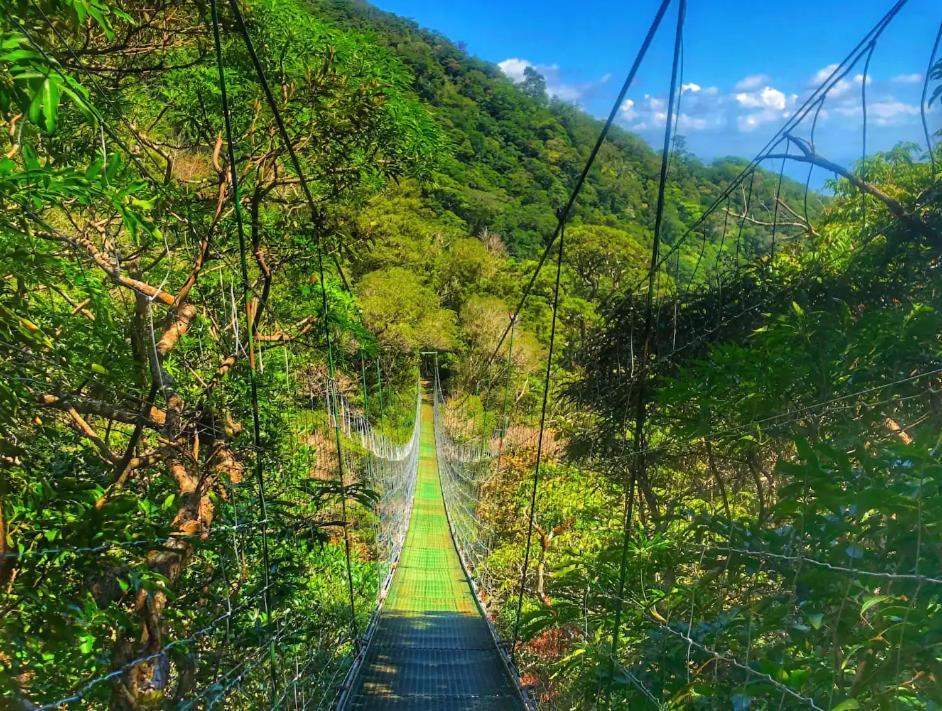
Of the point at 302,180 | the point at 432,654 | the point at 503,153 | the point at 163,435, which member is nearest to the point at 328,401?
the point at 163,435

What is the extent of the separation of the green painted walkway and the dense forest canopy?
0.14 meters

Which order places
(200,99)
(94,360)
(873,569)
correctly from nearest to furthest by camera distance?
(873,569) → (94,360) → (200,99)

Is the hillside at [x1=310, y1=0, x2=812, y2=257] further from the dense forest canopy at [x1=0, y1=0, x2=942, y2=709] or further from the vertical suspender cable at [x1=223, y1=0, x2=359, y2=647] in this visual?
the vertical suspender cable at [x1=223, y1=0, x2=359, y2=647]

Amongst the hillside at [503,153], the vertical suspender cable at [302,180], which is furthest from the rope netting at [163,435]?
the hillside at [503,153]

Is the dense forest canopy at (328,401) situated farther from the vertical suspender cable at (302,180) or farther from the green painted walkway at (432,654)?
the green painted walkway at (432,654)

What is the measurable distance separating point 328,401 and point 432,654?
1.34 m

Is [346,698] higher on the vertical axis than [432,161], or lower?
lower

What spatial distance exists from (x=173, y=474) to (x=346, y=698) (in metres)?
0.90

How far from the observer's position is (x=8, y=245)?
116 centimetres

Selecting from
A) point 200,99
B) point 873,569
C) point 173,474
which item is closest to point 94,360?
point 173,474

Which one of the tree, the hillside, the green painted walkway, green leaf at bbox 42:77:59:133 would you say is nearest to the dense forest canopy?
green leaf at bbox 42:77:59:133

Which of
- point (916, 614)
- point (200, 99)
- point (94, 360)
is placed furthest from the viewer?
point (200, 99)

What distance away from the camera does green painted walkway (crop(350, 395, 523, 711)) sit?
2141mm

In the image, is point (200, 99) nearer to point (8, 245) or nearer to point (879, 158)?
point (8, 245)
